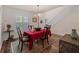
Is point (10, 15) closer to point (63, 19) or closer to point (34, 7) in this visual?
point (34, 7)

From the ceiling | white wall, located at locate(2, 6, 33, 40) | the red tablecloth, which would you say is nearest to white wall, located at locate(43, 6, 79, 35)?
the ceiling

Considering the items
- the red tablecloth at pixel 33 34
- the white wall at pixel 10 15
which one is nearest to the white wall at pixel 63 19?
the red tablecloth at pixel 33 34

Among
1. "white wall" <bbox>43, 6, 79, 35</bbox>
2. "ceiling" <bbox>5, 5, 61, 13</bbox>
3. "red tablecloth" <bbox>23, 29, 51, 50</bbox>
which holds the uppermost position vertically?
"ceiling" <bbox>5, 5, 61, 13</bbox>

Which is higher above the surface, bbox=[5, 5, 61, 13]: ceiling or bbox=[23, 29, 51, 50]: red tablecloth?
bbox=[5, 5, 61, 13]: ceiling

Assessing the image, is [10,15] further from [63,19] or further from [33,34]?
[63,19]

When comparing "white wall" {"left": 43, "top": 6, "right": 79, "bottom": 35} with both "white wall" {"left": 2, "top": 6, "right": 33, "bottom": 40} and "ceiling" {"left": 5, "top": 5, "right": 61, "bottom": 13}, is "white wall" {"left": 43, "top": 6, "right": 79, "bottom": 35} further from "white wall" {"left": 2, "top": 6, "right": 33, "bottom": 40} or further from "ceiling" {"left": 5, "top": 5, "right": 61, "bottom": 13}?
"white wall" {"left": 2, "top": 6, "right": 33, "bottom": 40}

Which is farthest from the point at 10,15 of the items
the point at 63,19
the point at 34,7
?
the point at 63,19

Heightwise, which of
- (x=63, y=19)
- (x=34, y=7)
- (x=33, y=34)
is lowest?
(x=33, y=34)

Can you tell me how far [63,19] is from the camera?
1.26 meters

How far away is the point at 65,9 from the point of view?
124 cm

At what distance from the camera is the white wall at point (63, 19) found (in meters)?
1.21

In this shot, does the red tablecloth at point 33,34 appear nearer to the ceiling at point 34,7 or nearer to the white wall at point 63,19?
the white wall at point 63,19

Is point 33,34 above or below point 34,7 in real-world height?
below

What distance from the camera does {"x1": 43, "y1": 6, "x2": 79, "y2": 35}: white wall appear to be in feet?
3.98
